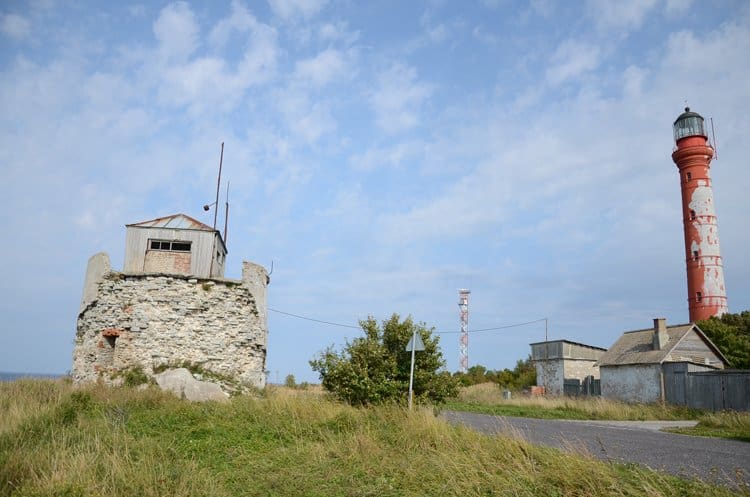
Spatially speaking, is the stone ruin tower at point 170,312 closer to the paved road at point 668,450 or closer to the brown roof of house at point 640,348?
the paved road at point 668,450

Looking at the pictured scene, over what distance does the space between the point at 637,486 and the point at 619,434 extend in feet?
31.7

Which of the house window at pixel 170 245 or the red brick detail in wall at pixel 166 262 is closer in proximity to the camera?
the red brick detail in wall at pixel 166 262

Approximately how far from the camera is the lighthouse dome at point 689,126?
41.6 meters

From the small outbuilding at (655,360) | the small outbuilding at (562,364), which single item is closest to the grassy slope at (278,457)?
the small outbuilding at (655,360)

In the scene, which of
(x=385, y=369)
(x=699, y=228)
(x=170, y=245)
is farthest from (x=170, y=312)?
(x=699, y=228)

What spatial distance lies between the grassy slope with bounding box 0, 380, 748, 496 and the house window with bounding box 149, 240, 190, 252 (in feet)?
24.4

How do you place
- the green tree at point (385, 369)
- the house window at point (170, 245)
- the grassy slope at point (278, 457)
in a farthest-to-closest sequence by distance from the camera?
1. the house window at point (170, 245)
2. the green tree at point (385, 369)
3. the grassy slope at point (278, 457)

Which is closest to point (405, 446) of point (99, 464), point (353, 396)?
point (99, 464)

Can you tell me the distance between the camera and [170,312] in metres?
18.6

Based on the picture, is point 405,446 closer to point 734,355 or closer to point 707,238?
point 734,355

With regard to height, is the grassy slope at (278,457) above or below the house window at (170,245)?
below

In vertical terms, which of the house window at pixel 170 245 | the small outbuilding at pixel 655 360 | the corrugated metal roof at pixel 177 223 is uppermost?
the corrugated metal roof at pixel 177 223

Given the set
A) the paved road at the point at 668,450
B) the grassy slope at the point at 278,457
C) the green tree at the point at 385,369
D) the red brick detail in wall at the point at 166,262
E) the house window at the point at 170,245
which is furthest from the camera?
the house window at the point at 170,245

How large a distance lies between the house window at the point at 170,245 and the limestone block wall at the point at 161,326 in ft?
4.55
